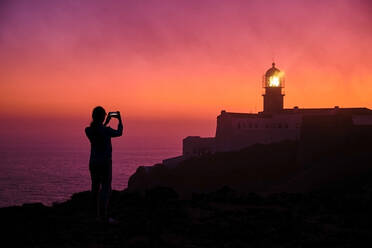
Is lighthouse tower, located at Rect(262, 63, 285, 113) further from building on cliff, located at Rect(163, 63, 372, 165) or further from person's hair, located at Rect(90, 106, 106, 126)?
person's hair, located at Rect(90, 106, 106, 126)

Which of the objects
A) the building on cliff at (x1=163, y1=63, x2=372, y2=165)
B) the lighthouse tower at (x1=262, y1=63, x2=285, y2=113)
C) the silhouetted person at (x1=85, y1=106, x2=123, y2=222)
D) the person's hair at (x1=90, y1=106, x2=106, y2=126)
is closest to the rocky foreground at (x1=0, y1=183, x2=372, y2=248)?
the silhouetted person at (x1=85, y1=106, x2=123, y2=222)

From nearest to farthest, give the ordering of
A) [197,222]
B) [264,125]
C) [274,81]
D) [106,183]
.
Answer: [106,183]
[197,222]
[264,125]
[274,81]

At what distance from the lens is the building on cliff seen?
161 ft

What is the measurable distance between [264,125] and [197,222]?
43.0 meters

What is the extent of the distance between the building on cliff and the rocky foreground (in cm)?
3717

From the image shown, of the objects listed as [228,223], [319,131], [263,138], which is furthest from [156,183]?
[228,223]

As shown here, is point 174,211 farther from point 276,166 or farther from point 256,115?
point 256,115

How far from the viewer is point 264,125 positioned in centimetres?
5100

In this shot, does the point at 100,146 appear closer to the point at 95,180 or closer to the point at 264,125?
the point at 95,180

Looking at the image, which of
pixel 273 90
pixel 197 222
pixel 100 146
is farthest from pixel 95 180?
pixel 273 90

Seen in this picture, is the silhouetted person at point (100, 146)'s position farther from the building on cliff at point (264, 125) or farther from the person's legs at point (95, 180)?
the building on cliff at point (264, 125)

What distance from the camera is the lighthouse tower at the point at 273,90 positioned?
55.7m

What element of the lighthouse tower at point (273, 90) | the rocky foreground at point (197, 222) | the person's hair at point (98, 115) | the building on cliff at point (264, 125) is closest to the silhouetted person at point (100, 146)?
the person's hair at point (98, 115)

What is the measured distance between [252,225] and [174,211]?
1771 mm
